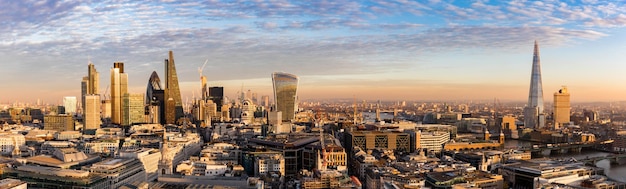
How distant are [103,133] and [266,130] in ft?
43.6

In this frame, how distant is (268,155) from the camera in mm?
26562

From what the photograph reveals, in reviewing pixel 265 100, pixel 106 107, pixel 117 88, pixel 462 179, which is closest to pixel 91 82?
pixel 117 88

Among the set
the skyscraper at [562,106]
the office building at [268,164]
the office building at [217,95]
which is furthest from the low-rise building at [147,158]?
the skyscraper at [562,106]

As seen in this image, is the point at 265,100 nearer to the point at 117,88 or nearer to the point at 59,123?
the point at 117,88

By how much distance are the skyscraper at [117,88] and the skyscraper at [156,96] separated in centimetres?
365

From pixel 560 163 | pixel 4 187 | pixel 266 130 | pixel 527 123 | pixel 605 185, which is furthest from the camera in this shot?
pixel 527 123

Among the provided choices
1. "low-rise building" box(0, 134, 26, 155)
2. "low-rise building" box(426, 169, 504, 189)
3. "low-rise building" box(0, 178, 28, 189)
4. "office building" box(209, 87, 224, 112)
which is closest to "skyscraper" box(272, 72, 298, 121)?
"low-rise building" box(0, 134, 26, 155)

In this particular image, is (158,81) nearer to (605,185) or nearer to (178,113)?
(178,113)

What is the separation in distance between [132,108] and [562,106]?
48.8 meters

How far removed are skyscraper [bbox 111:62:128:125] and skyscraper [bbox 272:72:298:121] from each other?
19.7 meters

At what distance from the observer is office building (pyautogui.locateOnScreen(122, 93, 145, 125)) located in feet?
193

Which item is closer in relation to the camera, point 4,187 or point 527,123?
point 4,187

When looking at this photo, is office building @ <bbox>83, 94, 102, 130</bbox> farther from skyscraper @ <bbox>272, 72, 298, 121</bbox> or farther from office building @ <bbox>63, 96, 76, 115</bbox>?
office building @ <bbox>63, 96, 76, 115</bbox>

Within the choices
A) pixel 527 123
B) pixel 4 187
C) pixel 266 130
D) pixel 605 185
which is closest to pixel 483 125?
pixel 527 123
